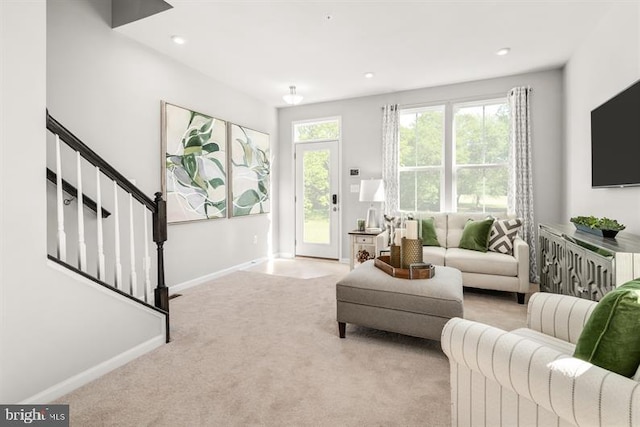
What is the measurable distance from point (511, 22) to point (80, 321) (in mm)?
4109

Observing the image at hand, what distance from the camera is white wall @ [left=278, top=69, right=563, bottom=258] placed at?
406cm

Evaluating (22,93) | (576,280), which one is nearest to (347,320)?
(576,280)

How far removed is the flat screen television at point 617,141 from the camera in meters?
2.16

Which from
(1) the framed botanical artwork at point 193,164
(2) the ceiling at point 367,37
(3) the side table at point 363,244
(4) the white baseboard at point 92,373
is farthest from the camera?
(3) the side table at point 363,244

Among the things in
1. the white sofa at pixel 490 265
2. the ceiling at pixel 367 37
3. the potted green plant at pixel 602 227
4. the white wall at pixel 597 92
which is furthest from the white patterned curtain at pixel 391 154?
the potted green plant at pixel 602 227

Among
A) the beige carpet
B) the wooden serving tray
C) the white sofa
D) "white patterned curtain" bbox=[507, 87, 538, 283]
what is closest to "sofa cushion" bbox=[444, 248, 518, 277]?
the white sofa

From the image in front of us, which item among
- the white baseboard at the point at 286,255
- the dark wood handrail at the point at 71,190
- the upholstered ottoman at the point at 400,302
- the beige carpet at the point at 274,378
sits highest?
the dark wood handrail at the point at 71,190

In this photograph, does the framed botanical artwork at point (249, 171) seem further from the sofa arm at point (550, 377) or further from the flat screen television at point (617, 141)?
the flat screen television at point (617, 141)

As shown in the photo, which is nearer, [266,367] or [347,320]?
[266,367]

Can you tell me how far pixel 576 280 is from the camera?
7.61ft

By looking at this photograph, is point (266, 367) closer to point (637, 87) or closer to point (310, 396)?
point (310, 396)

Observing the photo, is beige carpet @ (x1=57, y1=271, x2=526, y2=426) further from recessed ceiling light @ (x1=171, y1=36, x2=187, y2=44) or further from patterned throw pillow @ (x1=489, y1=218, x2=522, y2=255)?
recessed ceiling light @ (x1=171, y1=36, x2=187, y2=44)

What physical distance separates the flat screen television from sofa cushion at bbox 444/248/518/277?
3.45ft

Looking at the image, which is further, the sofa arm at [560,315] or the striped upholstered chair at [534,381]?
the sofa arm at [560,315]
